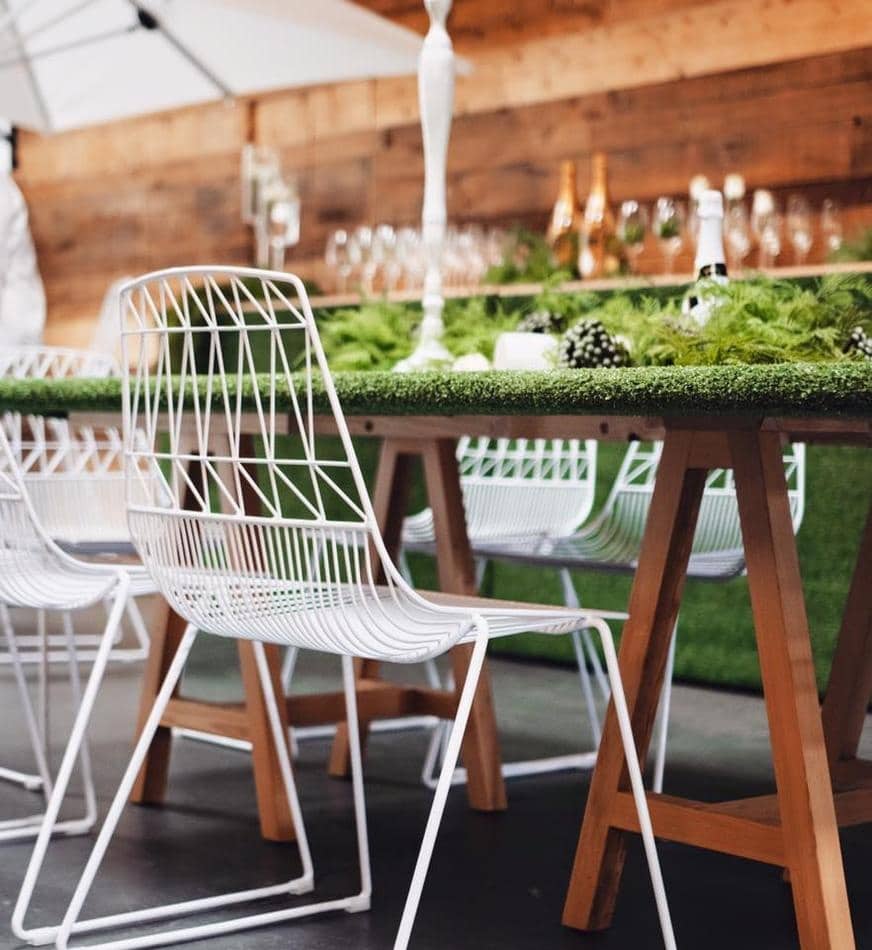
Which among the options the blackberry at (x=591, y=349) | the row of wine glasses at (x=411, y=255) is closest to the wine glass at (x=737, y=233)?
the row of wine glasses at (x=411, y=255)

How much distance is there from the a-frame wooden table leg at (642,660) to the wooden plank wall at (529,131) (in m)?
3.47

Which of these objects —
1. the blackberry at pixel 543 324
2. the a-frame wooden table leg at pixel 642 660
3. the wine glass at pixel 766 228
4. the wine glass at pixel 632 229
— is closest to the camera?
the a-frame wooden table leg at pixel 642 660

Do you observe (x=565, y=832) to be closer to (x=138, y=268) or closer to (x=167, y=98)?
(x=167, y=98)

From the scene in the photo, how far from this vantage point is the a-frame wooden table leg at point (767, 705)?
2.02m

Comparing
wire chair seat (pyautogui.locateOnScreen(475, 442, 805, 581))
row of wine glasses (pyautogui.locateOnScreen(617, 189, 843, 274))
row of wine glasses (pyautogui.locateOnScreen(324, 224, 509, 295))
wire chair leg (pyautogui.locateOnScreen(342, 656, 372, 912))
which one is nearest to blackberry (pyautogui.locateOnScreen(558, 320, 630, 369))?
wire chair leg (pyautogui.locateOnScreen(342, 656, 372, 912))

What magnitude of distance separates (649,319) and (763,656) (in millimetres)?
526

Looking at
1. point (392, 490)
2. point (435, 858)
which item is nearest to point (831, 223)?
point (392, 490)

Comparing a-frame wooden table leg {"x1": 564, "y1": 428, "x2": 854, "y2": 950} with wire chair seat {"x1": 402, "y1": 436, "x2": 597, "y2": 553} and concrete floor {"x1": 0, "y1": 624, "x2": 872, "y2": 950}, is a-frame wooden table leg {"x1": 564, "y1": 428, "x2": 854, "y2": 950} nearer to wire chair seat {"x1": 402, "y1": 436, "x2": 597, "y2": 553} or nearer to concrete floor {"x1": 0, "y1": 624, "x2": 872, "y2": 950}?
concrete floor {"x1": 0, "y1": 624, "x2": 872, "y2": 950}

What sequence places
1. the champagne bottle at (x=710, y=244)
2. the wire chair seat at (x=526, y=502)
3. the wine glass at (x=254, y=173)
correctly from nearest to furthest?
the champagne bottle at (x=710, y=244), the wire chair seat at (x=526, y=502), the wine glass at (x=254, y=173)

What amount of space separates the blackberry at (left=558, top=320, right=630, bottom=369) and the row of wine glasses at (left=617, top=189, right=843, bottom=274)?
8.27 feet

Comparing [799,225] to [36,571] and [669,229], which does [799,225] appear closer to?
[669,229]

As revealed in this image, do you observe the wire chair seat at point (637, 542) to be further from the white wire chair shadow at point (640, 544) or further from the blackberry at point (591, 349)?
the blackberry at point (591, 349)

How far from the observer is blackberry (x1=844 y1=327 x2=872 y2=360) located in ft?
7.16

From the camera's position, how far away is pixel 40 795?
311 cm
